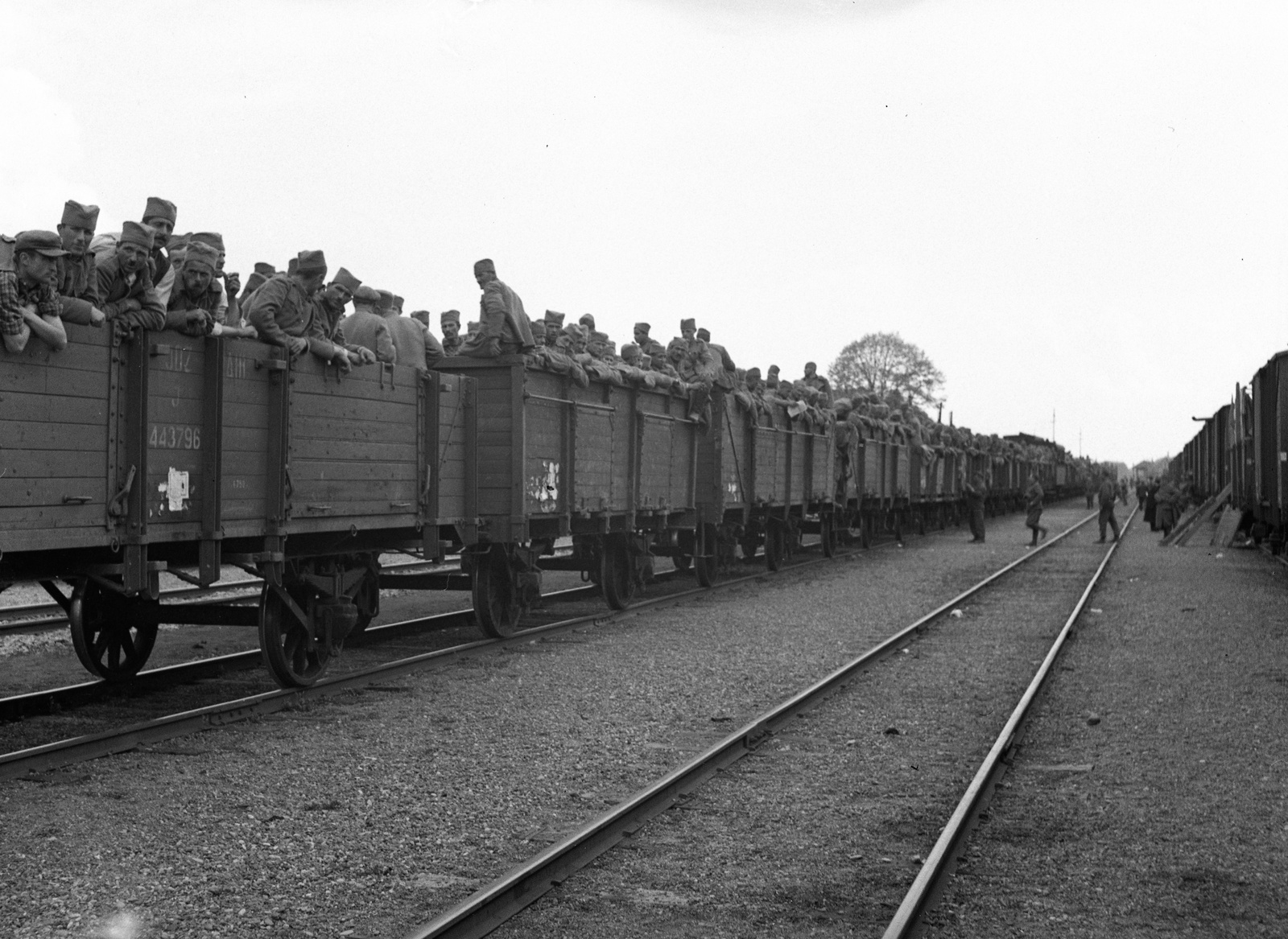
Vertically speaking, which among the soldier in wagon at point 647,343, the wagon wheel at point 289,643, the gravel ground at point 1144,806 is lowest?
the gravel ground at point 1144,806

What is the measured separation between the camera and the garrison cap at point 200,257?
7227mm

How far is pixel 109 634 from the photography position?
846 centimetres

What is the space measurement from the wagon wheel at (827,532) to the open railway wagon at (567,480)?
849 cm

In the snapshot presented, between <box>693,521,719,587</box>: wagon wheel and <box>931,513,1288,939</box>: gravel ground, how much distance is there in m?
5.78

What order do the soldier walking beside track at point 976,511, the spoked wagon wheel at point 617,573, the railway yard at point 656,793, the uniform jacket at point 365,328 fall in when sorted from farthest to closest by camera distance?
1. the soldier walking beside track at point 976,511
2. the spoked wagon wheel at point 617,573
3. the uniform jacket at point 365,328
4. the railway yard at point 656,793

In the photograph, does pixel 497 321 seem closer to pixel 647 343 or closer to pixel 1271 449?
pixel 647 343

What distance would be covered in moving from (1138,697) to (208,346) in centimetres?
636

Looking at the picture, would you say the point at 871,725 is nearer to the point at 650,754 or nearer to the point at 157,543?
the point at 650,754

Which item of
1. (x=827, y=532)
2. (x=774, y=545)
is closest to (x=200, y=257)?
(x=774, y=545)

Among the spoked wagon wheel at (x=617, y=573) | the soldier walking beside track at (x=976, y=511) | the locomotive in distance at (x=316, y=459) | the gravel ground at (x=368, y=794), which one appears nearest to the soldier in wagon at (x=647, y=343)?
the locomotive in distance at (x=316, y=459)

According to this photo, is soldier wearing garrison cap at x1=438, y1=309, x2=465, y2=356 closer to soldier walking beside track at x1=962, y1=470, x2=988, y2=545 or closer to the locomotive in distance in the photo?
the locomotive in distance

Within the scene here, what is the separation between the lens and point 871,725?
26.3 feet

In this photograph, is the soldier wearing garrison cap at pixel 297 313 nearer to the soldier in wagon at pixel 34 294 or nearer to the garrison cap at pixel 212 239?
the garrison cap at pixel 212 239

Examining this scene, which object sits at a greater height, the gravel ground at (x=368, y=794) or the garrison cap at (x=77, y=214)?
the garrison cap at (x=77, y=214)
